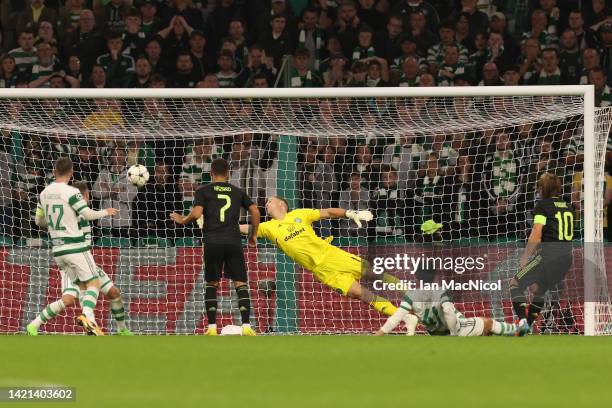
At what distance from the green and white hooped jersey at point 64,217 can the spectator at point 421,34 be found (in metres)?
5.18

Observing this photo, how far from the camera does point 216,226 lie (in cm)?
1106

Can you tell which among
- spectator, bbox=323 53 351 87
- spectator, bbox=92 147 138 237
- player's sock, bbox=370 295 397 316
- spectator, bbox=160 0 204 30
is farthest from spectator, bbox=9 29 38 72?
player's sock, bbox=370 295 397 316

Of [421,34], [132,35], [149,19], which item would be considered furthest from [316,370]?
[149,19]

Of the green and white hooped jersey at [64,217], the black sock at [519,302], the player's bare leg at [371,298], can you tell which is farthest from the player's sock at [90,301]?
the black sock at [519,302]

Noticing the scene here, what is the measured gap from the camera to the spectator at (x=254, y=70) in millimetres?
14055

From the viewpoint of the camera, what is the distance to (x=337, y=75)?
1402cm

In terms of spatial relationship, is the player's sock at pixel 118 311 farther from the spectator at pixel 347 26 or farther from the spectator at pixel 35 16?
the spectator at pixel 35 16

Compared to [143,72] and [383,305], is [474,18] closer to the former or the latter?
[143,72]

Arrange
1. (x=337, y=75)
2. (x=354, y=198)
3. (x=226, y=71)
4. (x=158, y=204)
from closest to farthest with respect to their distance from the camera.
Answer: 1. (x=354, y=198)
2. (x=158, y=204)
3. (x=337, y=75)
4. (x=226, y=71)

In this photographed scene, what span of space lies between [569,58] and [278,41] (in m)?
3.24

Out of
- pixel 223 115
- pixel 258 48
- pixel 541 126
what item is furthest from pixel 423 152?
pixel 258 48

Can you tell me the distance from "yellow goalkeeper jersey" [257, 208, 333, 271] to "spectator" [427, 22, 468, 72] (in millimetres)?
3508

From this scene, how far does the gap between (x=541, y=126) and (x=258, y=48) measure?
3.63m

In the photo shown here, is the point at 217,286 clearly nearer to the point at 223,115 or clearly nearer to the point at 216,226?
the point at 216,226
